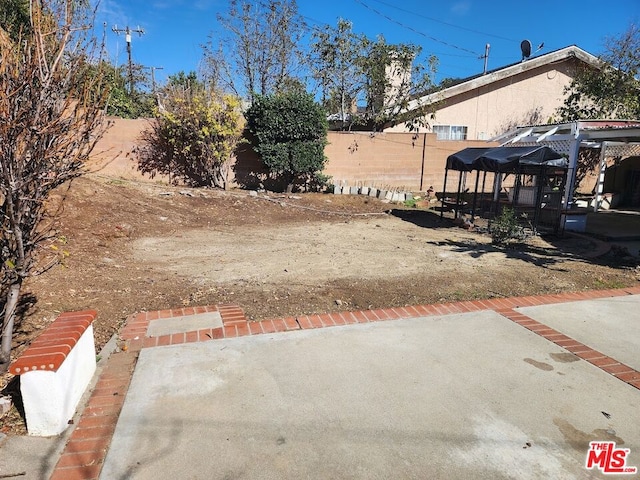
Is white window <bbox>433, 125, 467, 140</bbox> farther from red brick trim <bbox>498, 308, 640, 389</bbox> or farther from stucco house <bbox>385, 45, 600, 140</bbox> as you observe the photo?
red brick trim <bbox>498, 308, 640, 389</bbox>

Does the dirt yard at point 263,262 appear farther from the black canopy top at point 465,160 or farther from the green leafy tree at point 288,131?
the green leafy tree at point 288,131

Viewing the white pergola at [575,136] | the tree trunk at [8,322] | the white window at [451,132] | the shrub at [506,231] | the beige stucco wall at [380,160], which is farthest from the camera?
the white window at [451,132]

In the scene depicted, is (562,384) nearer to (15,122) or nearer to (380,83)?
(15,122)

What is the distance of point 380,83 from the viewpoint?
1672cm

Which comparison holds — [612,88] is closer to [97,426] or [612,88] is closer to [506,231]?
[506,231]

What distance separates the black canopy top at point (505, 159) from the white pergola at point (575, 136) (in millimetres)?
562

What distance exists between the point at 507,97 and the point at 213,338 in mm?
18779

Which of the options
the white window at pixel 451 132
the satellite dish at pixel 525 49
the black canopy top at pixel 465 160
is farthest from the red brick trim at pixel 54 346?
the satellite dish at pixel 525 49

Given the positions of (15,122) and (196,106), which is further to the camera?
(196,106)

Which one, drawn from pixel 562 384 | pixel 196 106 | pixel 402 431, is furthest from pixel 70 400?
pixel 196 106

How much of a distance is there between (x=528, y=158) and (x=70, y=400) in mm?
→ 9585

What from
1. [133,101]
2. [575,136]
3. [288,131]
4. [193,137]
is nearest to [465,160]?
[575,136]

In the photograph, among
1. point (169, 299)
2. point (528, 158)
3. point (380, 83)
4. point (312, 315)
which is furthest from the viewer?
point (380, 83)

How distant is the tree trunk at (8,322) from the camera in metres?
2.94
